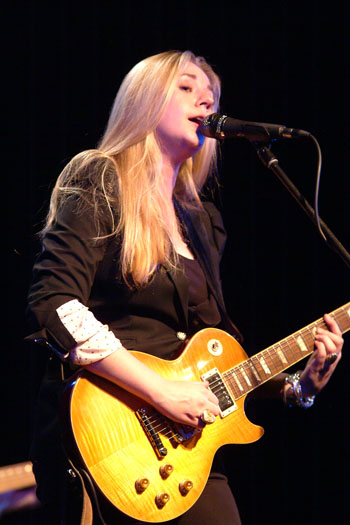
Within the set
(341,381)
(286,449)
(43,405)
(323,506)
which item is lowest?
(323,506)

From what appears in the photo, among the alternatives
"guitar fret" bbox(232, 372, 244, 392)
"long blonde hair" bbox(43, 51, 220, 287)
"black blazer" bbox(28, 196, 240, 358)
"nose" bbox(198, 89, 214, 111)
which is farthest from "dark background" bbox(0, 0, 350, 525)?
"guitar fret" bbox(232, 372, 244, 392)

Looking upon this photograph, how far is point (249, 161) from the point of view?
3697 millimetres

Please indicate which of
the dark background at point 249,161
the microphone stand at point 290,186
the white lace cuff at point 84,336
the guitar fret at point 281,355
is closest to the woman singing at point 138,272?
the white lace cuff at point 84,336

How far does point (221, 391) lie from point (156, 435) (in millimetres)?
375

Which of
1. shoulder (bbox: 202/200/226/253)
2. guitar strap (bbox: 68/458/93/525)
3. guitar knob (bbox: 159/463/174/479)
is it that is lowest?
guitar knob (bbox: 159/463/174/479)

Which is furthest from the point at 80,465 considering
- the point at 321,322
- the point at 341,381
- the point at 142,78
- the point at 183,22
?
the point at 183,22

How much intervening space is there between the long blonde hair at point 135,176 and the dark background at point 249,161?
2.33 ft

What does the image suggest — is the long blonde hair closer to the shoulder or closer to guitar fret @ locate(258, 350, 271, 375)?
the shoulder

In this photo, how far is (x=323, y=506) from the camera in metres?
3.39

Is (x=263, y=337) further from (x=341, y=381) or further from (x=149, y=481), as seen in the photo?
(x=149, y=481)

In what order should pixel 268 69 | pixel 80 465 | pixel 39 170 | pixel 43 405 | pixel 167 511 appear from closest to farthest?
pixel 80 465 → pixel 167 511 → pixel 43 405 → pixel 39 170 → pixel 268 69

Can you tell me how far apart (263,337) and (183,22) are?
6.53 ft

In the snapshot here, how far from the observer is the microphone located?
6.31 ft

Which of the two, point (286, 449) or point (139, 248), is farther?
point (286, 449)
